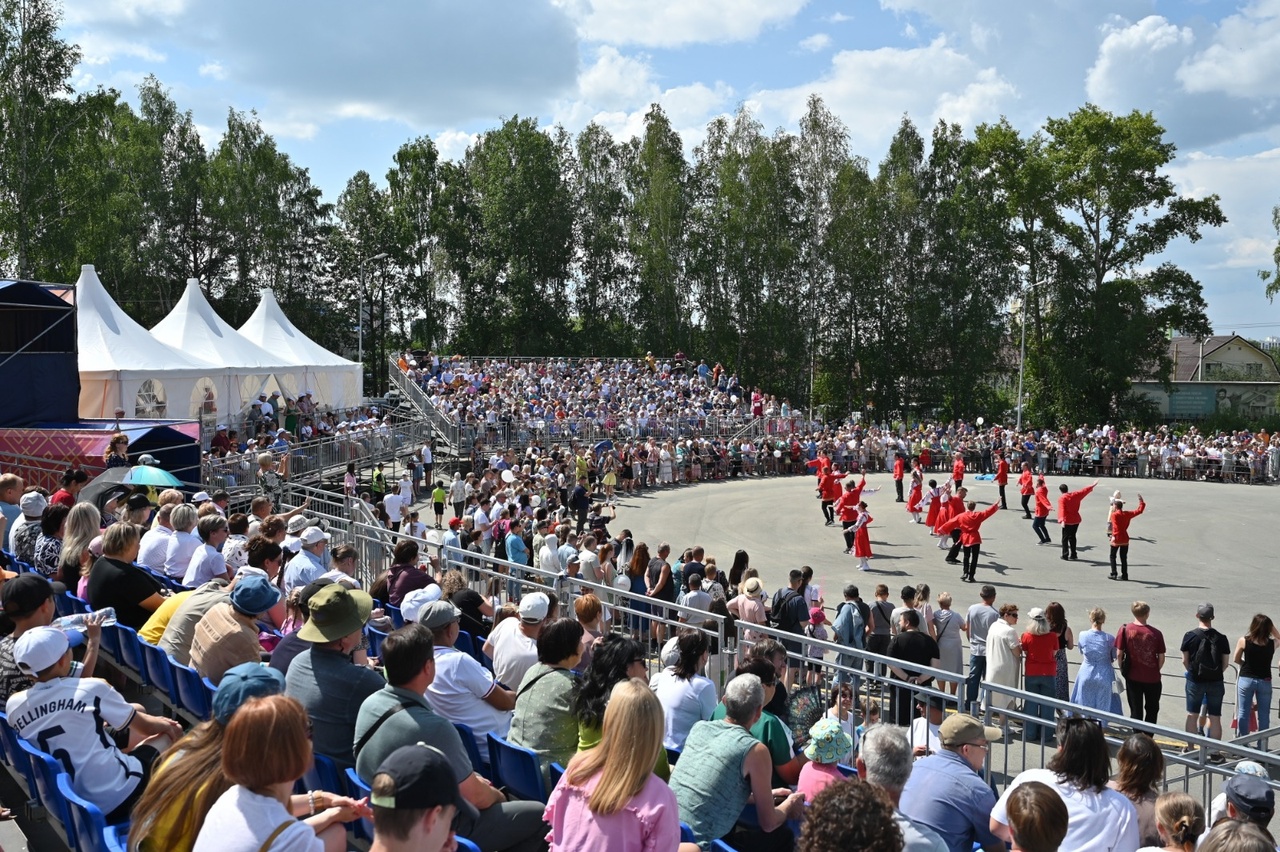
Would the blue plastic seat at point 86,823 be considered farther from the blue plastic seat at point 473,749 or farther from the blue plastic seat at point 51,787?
the blue plastic seat at point 473,749

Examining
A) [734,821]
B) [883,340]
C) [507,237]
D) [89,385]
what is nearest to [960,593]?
[734,821]

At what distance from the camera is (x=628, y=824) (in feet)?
12.6

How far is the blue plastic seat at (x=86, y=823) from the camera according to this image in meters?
4.10

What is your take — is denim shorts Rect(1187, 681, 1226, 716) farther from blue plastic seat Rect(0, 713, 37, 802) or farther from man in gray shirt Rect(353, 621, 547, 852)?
blue plastic seat Rect(0, 713, 37, 802)

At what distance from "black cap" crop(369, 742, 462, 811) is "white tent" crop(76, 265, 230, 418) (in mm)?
24100

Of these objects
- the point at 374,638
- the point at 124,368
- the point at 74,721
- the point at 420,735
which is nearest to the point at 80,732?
the point at 74,721

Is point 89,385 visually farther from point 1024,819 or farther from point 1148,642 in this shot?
point 1024,819

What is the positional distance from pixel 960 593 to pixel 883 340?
3619 cm

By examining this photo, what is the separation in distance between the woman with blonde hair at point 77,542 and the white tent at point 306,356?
2559cm

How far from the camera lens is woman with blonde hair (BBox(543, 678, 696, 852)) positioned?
384 centimetres

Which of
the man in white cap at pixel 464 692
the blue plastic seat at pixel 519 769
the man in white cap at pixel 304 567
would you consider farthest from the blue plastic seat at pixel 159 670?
the blue plastic seat at pixel 519 769

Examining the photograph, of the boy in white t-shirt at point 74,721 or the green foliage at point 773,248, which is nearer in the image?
the boy in white t-shirt at point 74,721

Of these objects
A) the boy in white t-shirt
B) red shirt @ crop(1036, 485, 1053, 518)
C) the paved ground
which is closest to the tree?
the paved ground

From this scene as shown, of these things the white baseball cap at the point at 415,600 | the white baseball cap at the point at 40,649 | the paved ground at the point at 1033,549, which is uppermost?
the white baseball cap at the point at 40,649
